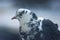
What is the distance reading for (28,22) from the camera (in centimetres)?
104

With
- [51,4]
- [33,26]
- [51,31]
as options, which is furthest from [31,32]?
[51,4]

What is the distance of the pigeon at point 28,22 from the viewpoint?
1.03m

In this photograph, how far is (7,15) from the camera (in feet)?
3.62

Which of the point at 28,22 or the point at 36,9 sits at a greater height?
the point at 36,9

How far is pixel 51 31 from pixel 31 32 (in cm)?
16

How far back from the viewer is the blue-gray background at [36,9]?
104cm

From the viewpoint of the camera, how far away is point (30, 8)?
107 cm

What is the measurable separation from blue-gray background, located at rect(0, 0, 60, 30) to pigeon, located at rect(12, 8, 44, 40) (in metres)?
0.04

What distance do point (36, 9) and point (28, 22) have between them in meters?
0.13

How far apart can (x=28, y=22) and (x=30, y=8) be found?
0.41 feet

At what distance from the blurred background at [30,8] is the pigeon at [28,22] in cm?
4

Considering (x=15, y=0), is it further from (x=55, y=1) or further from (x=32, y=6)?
(x=55, y=1)

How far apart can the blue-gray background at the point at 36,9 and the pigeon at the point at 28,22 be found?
0.13 feet

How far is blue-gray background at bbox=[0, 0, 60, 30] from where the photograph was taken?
3.43 ft
